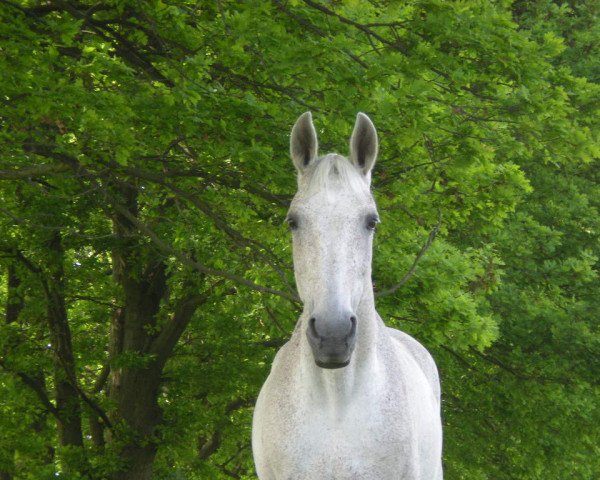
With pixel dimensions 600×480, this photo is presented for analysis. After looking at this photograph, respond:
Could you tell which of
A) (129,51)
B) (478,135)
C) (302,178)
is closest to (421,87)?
(478,135)

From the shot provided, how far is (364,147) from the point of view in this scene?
4.04 meters

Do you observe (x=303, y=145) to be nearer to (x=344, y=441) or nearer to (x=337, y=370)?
(x=337, y=370)

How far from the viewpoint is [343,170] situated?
152 inches

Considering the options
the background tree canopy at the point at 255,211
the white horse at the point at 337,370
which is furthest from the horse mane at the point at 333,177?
the background tree canopy at the point at 255,211

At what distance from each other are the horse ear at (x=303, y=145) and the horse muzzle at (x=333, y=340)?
0.90m

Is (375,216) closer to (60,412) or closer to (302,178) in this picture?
(302,178)

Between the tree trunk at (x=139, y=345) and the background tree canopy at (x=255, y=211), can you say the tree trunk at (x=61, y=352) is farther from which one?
the tree trunk at (x=139, y=345)

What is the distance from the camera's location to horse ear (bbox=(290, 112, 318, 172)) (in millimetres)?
3979

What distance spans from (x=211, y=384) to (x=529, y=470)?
17.5 ft

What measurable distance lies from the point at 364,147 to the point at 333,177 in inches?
11.3

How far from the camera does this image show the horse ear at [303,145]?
157 inches

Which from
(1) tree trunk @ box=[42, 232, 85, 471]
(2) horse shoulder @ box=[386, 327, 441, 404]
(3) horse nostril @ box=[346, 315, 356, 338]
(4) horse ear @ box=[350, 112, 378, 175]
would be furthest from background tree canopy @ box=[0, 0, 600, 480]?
(3) horse nostril @ box=[346, 315, 356, 338]

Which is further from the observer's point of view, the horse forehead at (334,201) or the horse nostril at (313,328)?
the horse forehead at (334,201)

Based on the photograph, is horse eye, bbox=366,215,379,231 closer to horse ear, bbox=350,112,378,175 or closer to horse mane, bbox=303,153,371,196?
horse mane, bbox=303,153,371,196
